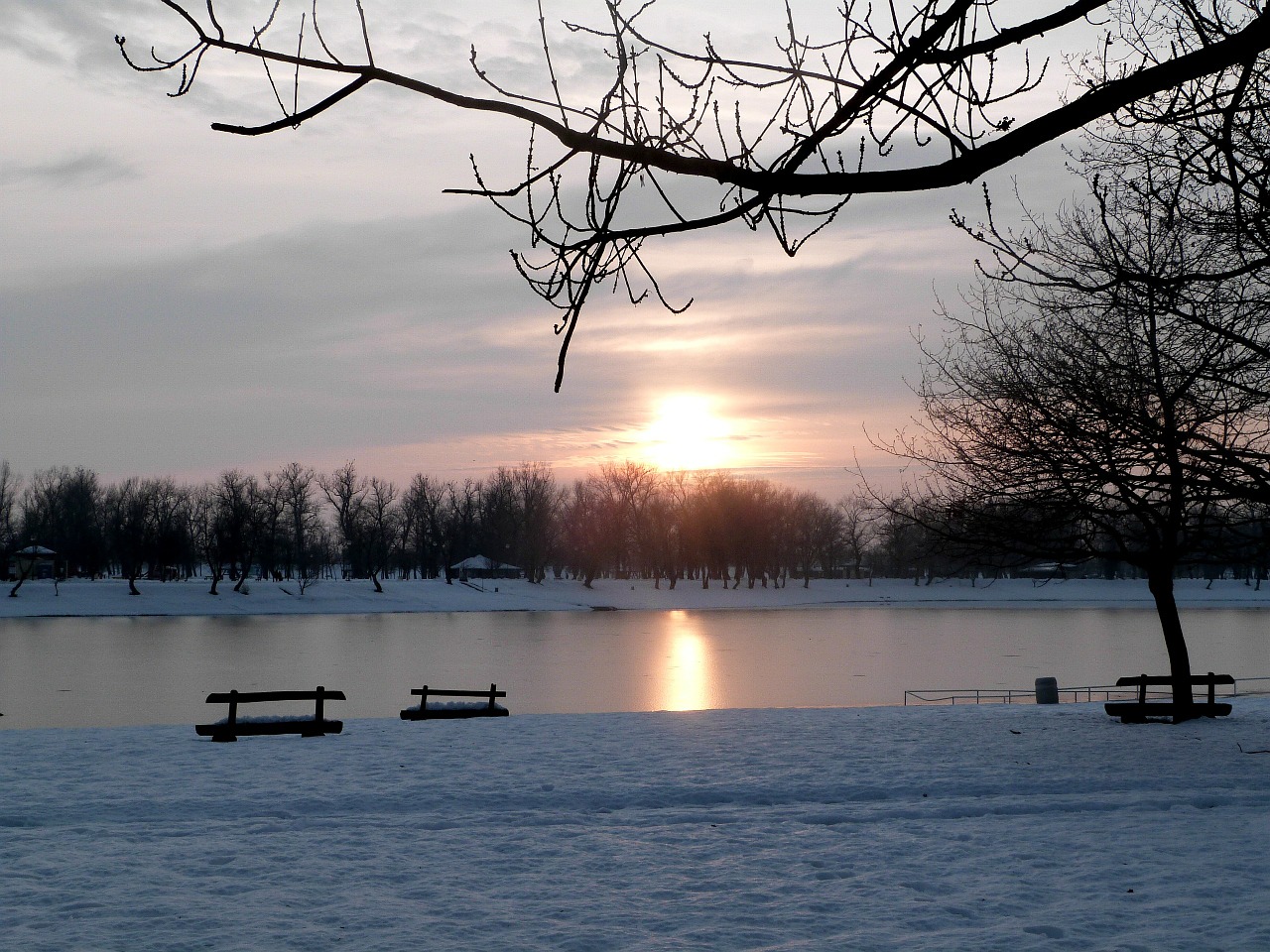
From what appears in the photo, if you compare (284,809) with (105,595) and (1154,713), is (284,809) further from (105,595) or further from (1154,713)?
(105,595)

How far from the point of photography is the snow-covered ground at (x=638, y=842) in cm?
762

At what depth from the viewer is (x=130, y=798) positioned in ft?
39.9

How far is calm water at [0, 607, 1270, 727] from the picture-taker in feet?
101

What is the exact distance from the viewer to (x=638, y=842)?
33.6 ft

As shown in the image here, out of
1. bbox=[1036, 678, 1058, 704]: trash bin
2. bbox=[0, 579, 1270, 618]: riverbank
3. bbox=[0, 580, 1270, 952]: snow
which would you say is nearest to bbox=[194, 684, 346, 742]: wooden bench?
bbox=[0, 580, 1270, 952]: snow

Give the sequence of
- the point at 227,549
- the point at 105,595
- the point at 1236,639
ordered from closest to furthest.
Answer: the point at 1236,639 < the point at 105,595 < the point at 227,549

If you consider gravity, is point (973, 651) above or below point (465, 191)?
below

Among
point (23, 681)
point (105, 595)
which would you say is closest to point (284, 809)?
point (23, 681)

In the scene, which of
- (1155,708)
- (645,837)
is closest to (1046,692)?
(1155,708)

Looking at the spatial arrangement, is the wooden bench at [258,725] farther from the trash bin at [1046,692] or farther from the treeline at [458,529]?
the treeline at [458,529]

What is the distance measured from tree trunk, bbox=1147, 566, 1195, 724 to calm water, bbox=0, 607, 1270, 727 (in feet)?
33.7

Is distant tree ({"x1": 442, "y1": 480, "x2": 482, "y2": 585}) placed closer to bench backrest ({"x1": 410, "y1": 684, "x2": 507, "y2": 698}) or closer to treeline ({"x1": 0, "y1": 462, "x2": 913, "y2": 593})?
treeline ({"x1": 0, "y1": 462, "x2": 913, "y2": 593})

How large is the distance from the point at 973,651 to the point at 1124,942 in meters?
43.2

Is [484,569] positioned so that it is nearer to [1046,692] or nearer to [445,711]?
[1046,692]
